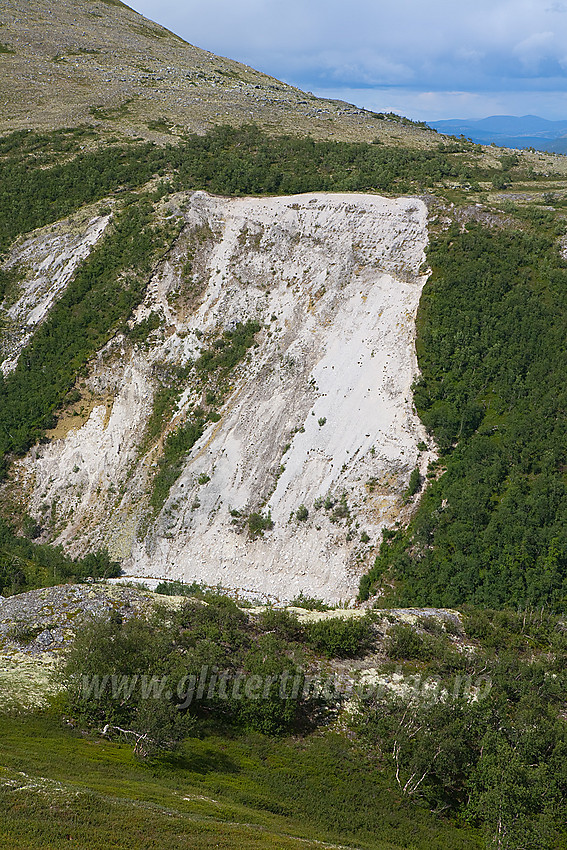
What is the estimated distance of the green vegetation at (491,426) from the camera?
120 feet

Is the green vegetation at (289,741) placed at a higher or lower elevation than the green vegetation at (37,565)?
higher

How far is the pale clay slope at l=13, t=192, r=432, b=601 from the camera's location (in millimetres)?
43447

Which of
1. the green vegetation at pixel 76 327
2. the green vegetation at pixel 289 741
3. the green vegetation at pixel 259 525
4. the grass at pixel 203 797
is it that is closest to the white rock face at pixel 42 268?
the green vegetation at pixel 76 327

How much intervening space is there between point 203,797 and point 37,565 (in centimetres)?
2830

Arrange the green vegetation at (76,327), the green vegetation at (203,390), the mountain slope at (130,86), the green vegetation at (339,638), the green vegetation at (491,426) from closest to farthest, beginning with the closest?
the green vegetation at (339,638)
the green vegetation at (491,426)
the green vegetation at (203,390)
the green vegetation at (76,327)
the mountain slope at (130,86)

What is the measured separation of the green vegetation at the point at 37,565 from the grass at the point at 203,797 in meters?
18.5

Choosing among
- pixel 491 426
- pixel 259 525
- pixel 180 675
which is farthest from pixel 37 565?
pixel 491 426

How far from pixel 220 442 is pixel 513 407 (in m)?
23.5

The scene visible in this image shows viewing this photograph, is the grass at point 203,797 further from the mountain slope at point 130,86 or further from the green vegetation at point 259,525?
the mountain slope at point 130,86

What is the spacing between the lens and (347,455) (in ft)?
149

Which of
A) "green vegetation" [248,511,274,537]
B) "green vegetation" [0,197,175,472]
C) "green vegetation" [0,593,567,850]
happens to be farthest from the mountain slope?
"green vegetation" [0,593,567,850]

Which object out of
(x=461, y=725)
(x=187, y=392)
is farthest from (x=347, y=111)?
(x=461, y=725)

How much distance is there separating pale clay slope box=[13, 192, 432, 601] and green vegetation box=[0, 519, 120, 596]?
1.86 meters

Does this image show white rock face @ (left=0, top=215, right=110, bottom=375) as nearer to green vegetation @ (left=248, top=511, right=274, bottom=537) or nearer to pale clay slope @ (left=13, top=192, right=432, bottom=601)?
pale clay slope @ (left=13, top=192, right=432, bottom=601)
